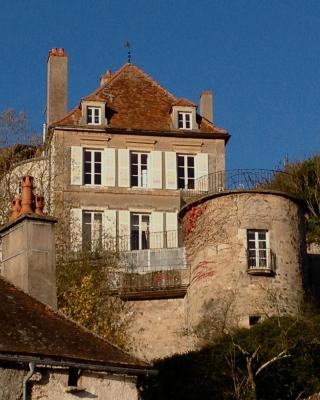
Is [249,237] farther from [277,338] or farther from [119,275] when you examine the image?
[277,338]

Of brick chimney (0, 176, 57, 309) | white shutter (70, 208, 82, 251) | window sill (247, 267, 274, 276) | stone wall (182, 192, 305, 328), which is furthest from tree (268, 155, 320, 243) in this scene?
brick chimney (0, 176, 57, 309)

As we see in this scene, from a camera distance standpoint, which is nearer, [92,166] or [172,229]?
[172,229]

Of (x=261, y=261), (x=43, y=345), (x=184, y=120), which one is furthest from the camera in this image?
(x=184, y=120)

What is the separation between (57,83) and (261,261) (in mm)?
16058

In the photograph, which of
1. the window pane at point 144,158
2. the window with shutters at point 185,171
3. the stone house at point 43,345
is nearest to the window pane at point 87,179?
the window pane at point 144,158

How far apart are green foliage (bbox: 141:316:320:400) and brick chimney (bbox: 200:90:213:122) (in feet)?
69.6

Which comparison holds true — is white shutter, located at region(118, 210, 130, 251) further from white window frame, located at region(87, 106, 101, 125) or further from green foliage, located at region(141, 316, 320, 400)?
green foliage, located at region(141, 316, 320, 400)

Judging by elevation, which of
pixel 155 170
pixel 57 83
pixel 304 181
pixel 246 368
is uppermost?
pixel 57 83

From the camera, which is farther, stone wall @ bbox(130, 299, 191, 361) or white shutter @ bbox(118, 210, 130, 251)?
white shutter @ bbox(118, 210, 130, 251)

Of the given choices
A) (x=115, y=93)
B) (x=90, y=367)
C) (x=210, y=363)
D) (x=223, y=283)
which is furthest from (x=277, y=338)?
(x=115, y=93)

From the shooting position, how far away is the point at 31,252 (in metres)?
18.8

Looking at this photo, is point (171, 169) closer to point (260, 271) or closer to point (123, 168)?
point (123, 168)

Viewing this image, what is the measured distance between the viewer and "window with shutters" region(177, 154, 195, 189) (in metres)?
44.4

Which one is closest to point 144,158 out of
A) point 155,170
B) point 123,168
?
point 155,170
